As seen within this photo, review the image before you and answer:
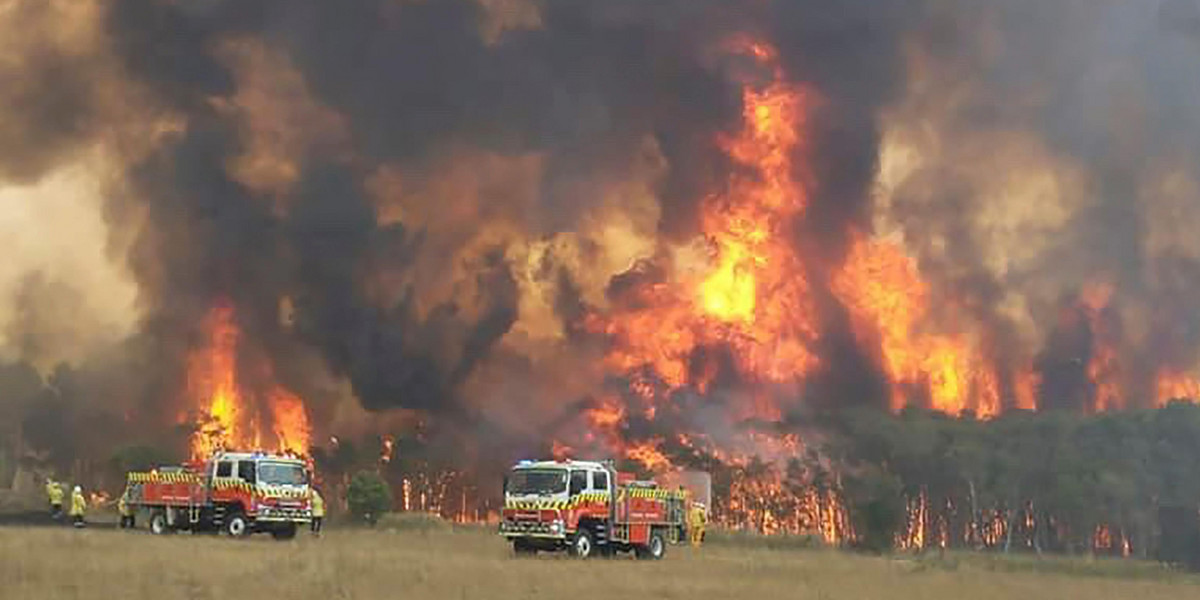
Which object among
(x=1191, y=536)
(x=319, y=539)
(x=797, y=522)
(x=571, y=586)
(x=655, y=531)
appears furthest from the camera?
(x=797, y=522)

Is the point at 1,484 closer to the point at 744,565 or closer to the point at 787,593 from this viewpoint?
the point at 744,565

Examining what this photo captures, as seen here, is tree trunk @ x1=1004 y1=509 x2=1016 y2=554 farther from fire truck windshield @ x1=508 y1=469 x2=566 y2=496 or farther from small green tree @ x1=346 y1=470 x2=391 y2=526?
fire truck windshield @ x1=508 y1=469 x2=566 y2=496

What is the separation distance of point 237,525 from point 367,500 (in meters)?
16.8

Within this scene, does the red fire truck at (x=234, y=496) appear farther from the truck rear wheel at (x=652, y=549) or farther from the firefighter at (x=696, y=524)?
the firefighter at (x=696, y=524)

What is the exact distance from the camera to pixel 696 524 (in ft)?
178

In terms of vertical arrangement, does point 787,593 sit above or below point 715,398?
below

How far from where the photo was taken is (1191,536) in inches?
2280

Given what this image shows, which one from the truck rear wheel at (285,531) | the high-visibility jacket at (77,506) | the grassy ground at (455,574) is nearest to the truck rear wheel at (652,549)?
the grassy ground at (455,574)

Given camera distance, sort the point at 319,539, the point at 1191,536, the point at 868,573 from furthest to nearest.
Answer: the point at 1191,536 → the point at 319,539 → the point at 868,573

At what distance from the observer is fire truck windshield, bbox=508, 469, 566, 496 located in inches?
1480

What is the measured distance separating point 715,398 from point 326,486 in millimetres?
24809

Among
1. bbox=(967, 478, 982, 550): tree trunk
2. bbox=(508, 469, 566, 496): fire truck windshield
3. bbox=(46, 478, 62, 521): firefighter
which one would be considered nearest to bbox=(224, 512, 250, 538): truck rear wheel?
bbox=(508, 469, 566, 496): fire truck windshield

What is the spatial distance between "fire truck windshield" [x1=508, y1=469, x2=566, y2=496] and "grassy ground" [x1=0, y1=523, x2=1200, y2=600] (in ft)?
6.12

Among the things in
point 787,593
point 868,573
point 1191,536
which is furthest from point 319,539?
point 1191,536
